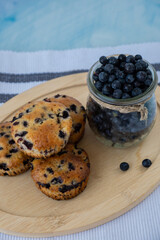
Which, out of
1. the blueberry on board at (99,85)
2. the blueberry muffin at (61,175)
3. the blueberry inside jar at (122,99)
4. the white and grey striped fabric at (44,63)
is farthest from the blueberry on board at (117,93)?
the white and grey striped fabric at (44,63)

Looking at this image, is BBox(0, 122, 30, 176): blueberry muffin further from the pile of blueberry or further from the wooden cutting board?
the pile of blueberry

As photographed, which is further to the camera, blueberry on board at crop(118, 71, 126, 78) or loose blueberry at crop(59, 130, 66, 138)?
loose blueberry at crop(59, 130, 66, 138)

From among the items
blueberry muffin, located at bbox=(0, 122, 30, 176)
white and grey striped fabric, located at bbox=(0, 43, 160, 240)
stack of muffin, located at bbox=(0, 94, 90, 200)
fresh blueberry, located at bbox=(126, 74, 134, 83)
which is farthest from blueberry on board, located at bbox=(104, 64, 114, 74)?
white and grey striped fabric, located at bbox=(0, 43, 160, 240)

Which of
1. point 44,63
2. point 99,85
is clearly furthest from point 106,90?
point 44,63

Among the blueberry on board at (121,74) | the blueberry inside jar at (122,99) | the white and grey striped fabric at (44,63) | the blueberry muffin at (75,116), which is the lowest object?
the white and grey striped fabric at (44,63)

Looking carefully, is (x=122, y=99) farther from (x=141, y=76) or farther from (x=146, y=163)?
(x=146, y=163)

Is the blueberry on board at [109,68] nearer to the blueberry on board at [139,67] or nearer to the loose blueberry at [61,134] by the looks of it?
the blueberry on board at [139,67]

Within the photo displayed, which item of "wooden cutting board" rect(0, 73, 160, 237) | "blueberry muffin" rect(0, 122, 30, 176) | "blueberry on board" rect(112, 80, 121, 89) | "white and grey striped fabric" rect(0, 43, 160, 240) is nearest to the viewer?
"blueberry on board" rect(112, 80, 121, 89)
